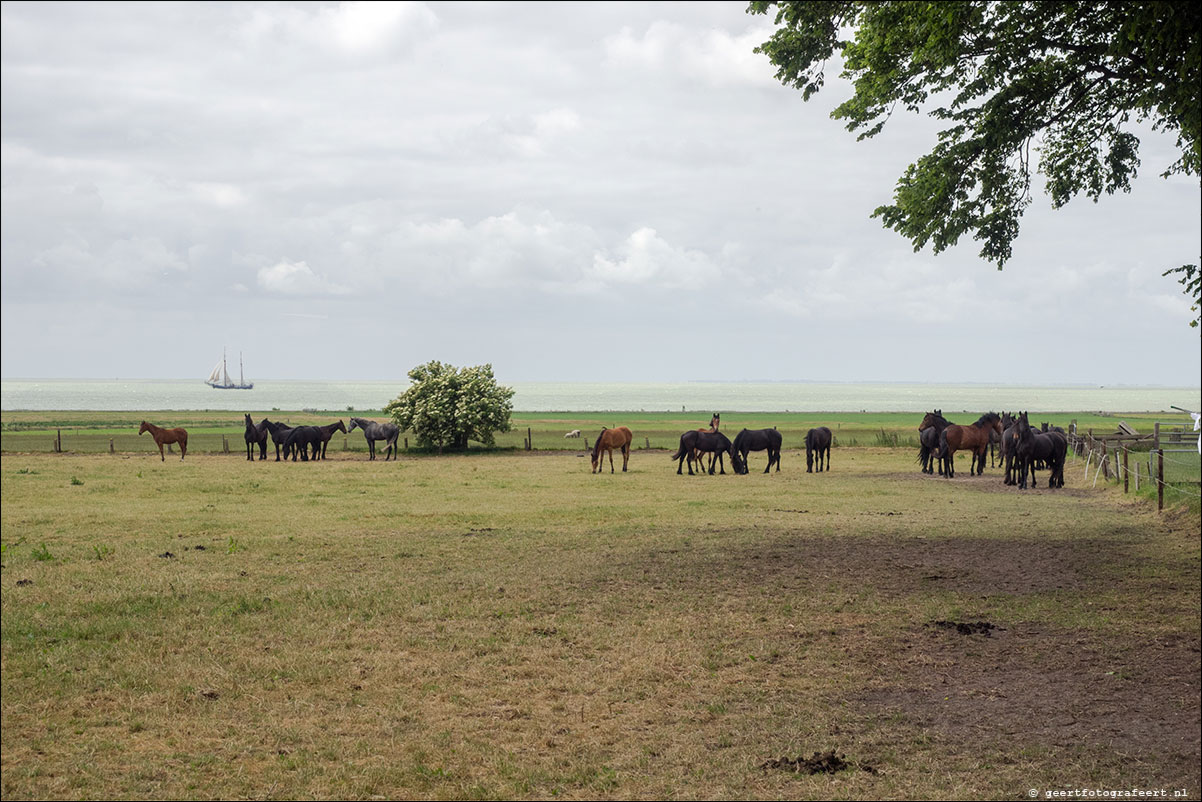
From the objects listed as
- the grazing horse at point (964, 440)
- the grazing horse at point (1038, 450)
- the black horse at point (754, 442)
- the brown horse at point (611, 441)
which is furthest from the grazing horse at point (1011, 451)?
the brown horse at point (611, 441)

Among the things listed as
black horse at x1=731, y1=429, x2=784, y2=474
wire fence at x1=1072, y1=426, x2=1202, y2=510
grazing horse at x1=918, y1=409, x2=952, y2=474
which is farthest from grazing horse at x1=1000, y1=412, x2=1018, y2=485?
black horse at x1=731, y1=429, x2=784, y2=474

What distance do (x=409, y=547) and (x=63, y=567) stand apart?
515 cm

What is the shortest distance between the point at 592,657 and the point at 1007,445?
23.3 m

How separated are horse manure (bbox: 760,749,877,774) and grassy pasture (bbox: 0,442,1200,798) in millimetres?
71

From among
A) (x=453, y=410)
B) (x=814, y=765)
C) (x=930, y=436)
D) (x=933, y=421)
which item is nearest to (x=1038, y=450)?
(x=930, y=436)

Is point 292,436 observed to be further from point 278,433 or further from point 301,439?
point 278,433

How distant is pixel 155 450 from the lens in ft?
145

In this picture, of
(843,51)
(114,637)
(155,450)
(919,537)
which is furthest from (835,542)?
(155,450)

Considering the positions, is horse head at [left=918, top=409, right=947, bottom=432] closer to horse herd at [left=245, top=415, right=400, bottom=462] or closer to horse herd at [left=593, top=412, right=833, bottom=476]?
horse herd at [left=593, top=412, right=833, bottom=476]

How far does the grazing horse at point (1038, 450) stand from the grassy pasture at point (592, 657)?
8026 mm

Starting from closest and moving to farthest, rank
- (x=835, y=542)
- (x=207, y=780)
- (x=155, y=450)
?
(x=207, y=780) → (x=835, y=542) → (x=155, y=450)

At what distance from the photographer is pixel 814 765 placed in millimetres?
6332

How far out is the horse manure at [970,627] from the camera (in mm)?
10086

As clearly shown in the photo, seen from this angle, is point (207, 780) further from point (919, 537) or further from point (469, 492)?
point (469, 492)
